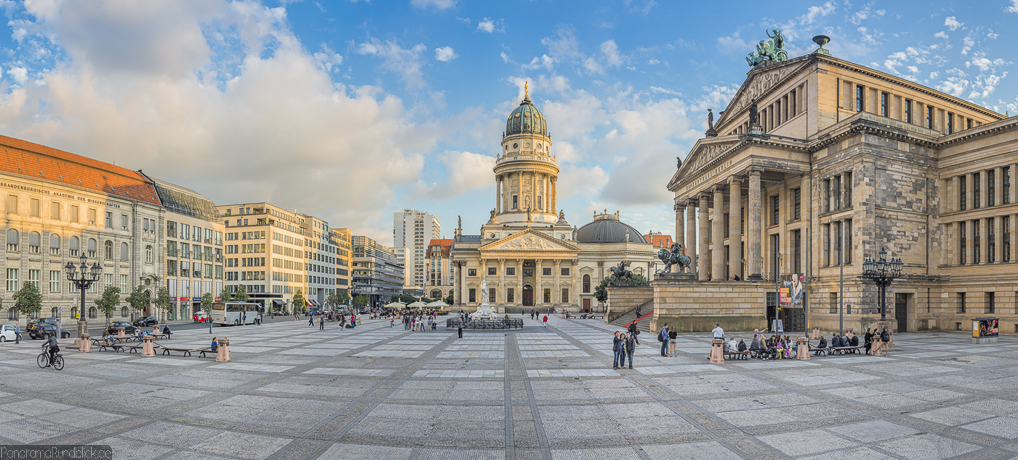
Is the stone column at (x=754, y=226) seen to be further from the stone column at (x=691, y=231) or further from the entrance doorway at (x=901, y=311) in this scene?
the stone column at (x=691, y=231)

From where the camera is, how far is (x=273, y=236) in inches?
4112

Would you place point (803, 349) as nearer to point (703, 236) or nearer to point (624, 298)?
point (703, 236)

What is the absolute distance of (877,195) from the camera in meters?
42.2

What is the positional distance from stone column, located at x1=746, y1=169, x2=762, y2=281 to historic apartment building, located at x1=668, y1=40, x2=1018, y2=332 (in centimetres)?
8

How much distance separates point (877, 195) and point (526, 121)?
307 ft

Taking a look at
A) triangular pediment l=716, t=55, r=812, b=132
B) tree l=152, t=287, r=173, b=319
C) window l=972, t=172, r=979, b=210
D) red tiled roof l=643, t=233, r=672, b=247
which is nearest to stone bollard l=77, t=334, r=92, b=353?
tree l=152, t=287, r=173, b=319

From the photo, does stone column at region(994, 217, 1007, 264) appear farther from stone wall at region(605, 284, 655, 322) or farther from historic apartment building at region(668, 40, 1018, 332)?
stone wall at region(605, 284, 655, 322)

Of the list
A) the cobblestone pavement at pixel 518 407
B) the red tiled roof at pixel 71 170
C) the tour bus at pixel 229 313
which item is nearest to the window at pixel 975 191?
the cobblestone pavement at pixel 518 407

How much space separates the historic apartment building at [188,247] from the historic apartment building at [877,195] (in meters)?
64.6

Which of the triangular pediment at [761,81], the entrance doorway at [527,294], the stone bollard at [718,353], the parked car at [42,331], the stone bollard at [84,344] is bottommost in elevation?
the entrance doorway at [527,294]

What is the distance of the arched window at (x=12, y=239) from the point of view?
53.3m

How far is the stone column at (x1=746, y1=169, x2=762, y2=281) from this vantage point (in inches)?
1786

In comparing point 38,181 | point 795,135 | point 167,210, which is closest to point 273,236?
point 167,210

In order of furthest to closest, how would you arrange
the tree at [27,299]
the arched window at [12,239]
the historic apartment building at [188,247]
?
the historic apartment building at [188,247], the arched window at [12,239], the tree at [27,299]
